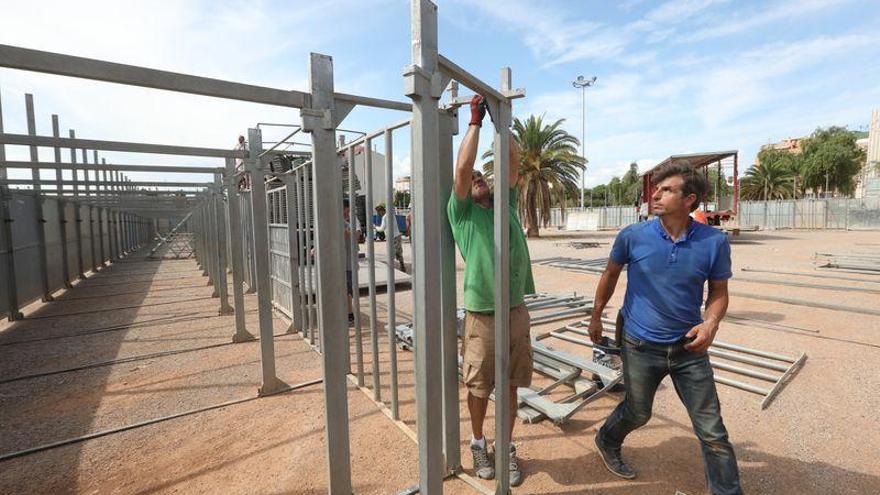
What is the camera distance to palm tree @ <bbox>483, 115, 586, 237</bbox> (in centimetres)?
2366

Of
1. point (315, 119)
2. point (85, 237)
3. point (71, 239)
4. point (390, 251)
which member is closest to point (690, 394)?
point (390, 251)

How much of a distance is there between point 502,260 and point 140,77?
6.20 ft

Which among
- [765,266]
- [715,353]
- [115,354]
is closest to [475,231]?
[715,353]

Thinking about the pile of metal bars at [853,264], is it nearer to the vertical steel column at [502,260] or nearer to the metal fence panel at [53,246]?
the vertical steel column at [502,260]

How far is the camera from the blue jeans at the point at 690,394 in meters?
2.13

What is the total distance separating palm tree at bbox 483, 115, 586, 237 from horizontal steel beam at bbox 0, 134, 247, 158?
805 inches

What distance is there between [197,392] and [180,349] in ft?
5.71

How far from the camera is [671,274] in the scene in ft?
7.32

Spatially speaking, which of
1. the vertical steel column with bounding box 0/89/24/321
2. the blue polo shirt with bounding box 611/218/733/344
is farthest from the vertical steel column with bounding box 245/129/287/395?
the vertical steel column with bounding box 0/89/24/321

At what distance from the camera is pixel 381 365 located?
186 inches

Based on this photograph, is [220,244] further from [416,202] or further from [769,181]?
[769,181]

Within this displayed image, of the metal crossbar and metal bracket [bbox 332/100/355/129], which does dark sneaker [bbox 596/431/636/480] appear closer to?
metal bracket [bbox 332/100/355/129]

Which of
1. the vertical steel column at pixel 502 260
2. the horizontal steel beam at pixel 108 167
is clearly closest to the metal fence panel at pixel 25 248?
the horizontal steel beam at pixel 108 167

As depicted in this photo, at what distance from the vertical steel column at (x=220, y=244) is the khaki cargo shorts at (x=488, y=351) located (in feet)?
20.6
